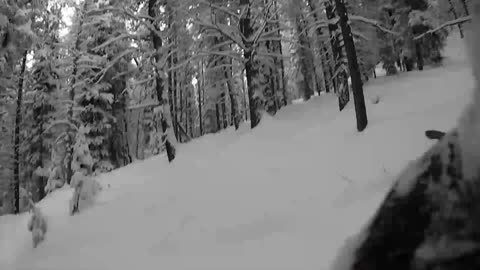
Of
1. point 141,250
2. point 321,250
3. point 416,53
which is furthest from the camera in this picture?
point 416,53

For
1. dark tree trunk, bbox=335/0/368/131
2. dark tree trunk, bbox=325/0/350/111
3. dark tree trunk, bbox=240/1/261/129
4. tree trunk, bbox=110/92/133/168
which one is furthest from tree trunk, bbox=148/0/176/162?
tree trunk, bbox=110/92/133/168

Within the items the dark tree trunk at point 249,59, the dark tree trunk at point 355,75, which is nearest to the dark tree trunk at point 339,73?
the dark tree trunk at point 355,75

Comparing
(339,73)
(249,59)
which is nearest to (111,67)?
(249,59)

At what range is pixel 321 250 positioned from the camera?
4734mm

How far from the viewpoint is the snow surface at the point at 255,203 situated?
543 centimetres

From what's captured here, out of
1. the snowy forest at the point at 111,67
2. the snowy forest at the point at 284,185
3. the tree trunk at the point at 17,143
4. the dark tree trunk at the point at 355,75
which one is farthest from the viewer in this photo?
the tree trunk at the point at 17,143

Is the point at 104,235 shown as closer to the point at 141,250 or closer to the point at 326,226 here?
the point at 141,250

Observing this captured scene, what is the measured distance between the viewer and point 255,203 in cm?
690

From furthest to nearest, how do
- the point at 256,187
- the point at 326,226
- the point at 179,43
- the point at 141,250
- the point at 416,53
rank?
the point at 416,53 → the point at 179,43 → the point at 256,187 → the point at 141,250 → the point at 326,226

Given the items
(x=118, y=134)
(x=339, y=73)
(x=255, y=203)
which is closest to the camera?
(x=255, y=203)

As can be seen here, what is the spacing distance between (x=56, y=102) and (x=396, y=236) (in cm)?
2427

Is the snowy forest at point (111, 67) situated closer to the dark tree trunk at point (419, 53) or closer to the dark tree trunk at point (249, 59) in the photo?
the dark tree trunk at point (419, 53)

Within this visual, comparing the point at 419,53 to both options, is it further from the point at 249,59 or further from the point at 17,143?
the point at 17,143

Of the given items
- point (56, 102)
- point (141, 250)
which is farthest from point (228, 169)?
point (56, 102)
